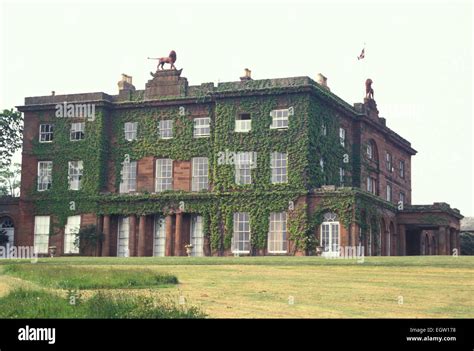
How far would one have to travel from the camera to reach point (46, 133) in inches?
2377

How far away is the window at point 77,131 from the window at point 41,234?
18.0ft

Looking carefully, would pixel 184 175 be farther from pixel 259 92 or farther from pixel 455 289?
pixel 455 289

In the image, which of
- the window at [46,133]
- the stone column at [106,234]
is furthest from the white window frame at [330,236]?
the window at [46,133]

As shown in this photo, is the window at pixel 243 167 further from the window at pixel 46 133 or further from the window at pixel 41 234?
the window at pixel 46 133

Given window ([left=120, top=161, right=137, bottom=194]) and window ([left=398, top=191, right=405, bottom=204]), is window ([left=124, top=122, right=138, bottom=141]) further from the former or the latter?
window ([left=398, top=191, right=405, bottom=204])

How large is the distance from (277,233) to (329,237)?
3072 mm

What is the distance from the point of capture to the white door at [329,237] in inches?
2050

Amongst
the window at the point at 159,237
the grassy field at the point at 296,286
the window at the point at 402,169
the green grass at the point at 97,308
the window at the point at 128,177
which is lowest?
the green grass at the point at 97,308

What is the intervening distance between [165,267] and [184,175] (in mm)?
19354

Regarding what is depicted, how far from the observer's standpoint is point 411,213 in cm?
6231

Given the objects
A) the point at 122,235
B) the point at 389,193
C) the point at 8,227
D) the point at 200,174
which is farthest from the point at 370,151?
the point at 8,227

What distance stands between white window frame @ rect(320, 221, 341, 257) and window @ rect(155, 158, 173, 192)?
10.6 metres

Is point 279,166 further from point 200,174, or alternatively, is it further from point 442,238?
point 442,238
